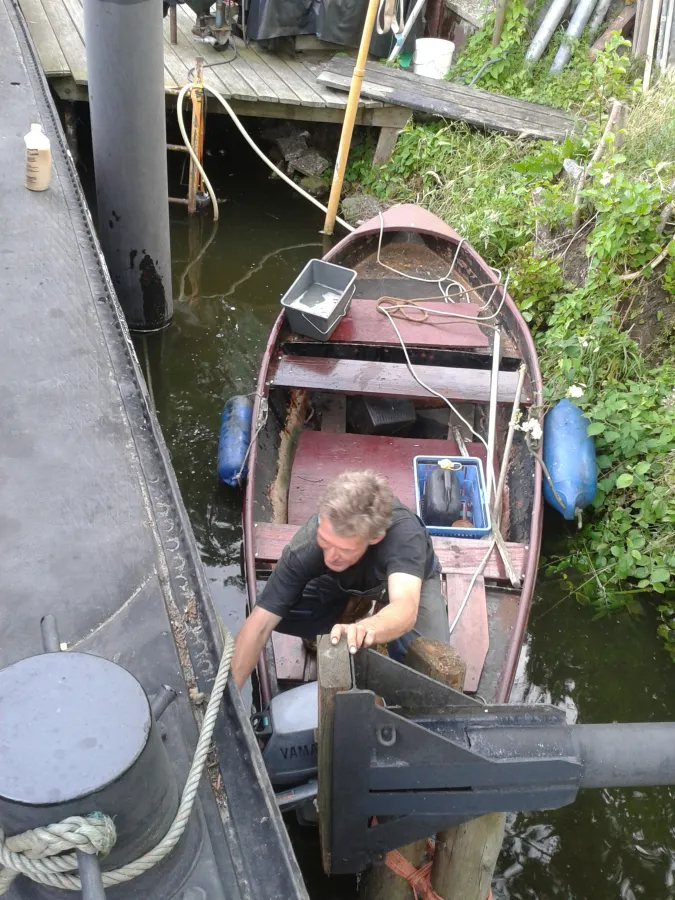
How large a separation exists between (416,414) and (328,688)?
3.68m

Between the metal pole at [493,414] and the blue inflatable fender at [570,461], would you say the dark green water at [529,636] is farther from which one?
the metal pole at [493,414]

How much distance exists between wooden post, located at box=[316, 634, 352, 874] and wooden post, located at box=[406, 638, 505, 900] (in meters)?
0.42

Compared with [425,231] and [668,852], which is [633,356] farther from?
[668,852]

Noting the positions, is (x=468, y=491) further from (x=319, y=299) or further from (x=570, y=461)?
(x=319, y=299)

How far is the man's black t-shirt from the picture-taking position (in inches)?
112

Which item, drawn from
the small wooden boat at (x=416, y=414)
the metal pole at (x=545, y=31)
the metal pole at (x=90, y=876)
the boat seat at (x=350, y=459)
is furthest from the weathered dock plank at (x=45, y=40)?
the metal pole at (x=90, y=876)

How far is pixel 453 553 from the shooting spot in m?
3.95

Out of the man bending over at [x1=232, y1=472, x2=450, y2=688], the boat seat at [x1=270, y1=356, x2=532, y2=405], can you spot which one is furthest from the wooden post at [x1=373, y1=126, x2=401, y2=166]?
the man bending over at [x1=232, y1=472, x2=450, y2=688]

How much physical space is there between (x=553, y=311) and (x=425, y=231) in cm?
129

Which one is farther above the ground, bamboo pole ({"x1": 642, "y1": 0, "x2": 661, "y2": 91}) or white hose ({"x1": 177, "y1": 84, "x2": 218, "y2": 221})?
bamboo pole ({"x1": 642, "y1": 0, "x2": 661, "y2": 91})

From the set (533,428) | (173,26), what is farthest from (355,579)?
(173,26)

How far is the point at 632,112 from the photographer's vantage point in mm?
6766

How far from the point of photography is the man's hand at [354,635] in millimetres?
2168

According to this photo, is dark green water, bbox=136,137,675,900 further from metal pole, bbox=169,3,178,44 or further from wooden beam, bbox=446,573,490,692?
metal pole, bbox=169,3,178,44
